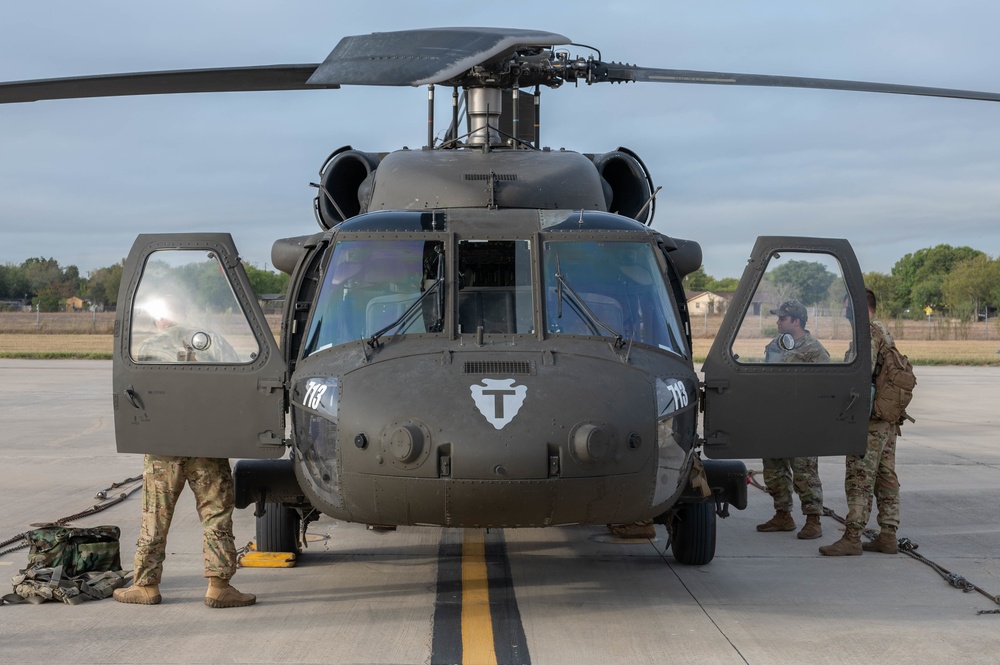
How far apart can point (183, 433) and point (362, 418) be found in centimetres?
127

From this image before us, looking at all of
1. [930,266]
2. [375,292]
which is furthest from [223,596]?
[930,266]

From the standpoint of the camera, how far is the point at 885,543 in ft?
26.3

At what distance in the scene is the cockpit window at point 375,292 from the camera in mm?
6242

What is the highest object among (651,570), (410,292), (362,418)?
(410,292)

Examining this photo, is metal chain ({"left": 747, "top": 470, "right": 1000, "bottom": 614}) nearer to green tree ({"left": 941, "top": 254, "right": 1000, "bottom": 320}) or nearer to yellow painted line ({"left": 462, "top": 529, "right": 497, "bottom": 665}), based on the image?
yellow painted line ({"left": 462, "top": 529, "right": 497, "bottom": 665})

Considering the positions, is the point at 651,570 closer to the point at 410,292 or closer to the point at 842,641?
the point at 842,641

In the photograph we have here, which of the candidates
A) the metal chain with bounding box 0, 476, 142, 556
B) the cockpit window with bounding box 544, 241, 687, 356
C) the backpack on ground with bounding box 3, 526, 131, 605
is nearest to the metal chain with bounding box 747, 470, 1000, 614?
the cockpit window with bounding box 544, 241, 687, 356

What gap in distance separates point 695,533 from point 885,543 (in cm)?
168

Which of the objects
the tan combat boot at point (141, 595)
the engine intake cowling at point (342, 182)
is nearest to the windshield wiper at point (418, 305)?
the tan combat boot at point (141, 595)

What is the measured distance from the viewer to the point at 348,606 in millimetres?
6312

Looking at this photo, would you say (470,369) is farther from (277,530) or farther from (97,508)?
(97,508)

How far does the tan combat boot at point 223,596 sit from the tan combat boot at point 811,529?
14.2 ft

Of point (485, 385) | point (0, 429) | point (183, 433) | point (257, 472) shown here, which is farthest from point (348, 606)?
point (0, 429)

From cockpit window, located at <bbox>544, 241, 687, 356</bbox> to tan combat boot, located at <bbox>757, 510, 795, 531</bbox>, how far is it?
9.58 ft
